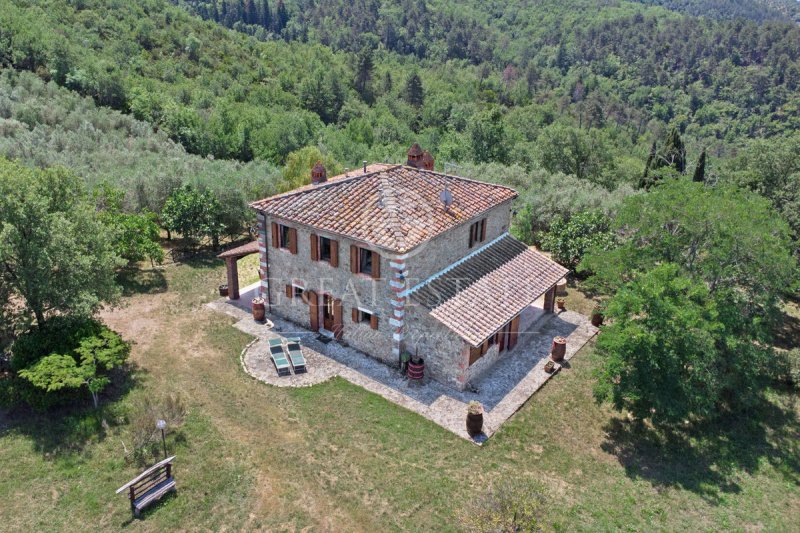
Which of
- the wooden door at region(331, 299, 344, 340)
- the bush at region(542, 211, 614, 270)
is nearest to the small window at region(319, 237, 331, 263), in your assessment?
the wooden door at region(331, 299, 344, 340)

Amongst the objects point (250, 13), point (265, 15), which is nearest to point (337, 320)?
point (250, 13)

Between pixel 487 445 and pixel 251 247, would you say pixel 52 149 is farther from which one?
pixel 487 445

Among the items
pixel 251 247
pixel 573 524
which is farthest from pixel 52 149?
pixel 573 524

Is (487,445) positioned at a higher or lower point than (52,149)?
lower

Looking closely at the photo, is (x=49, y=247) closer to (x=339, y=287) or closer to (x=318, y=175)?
(x=339, y=287)

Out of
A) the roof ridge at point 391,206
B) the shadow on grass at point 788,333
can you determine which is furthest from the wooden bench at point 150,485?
the shadow on grass at point 788,333

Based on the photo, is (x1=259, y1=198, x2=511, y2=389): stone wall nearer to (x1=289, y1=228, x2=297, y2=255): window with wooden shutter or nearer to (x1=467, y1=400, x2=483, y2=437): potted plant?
(x1=289, y1=228, x2=297, y2=255): window with wooden shutter

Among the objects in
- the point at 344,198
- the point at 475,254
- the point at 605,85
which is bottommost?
the point at 605,85
